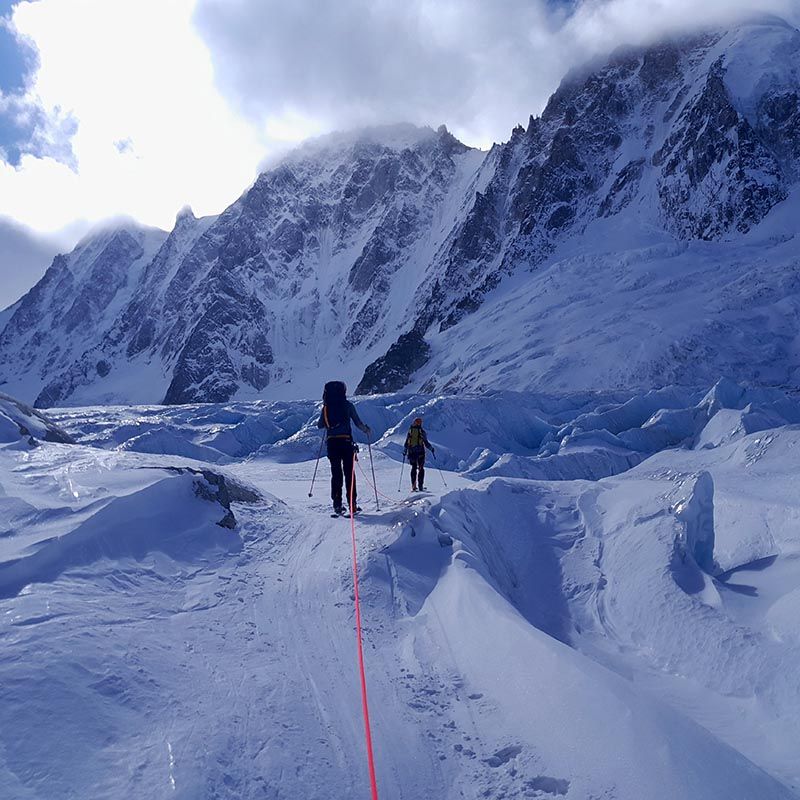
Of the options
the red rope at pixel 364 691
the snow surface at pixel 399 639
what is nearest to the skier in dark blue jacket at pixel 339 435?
the snow surface at pixel 399 639

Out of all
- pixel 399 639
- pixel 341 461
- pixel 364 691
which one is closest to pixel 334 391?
pixel 341 461

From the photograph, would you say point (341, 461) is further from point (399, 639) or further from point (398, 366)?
point (398, 366)

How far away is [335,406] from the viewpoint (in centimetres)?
882

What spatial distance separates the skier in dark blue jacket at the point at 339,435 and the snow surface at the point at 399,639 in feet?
1.66

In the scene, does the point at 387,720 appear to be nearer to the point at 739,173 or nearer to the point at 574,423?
the point at 574,423

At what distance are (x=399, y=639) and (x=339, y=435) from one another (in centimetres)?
427

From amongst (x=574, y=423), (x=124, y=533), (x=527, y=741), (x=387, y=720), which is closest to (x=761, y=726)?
(x=527, y=741)

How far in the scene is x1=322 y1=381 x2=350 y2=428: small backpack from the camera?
8727mm

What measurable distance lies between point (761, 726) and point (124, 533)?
5167 mm

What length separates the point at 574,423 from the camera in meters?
28.9

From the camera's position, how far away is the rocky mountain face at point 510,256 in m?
54.6

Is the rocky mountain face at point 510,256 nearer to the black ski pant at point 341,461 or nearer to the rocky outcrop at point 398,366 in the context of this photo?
the rocky outcrop at point 398,366

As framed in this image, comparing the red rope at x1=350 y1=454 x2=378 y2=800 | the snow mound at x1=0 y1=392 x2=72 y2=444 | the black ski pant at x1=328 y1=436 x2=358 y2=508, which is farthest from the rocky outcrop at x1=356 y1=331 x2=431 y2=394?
the red rope at x1=350 y1=454 x2=378 y2=800

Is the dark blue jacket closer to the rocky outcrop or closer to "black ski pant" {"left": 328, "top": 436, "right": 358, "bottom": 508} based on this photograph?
"black ski pant" {"left": 328, "top": 436, "right": 358, "bottom": 508}
